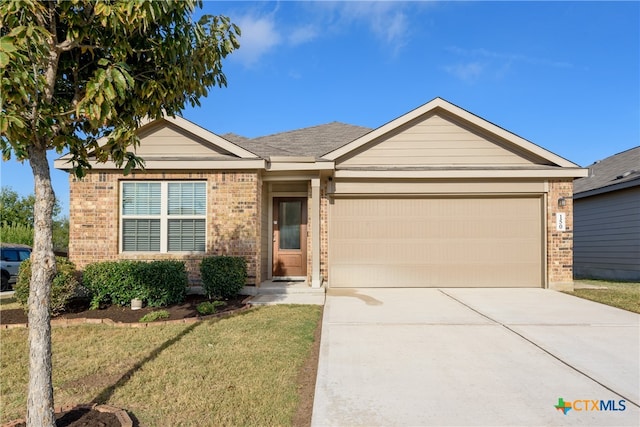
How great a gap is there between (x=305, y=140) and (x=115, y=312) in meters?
7.36

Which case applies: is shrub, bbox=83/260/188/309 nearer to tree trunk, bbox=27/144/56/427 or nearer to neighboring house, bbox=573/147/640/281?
tree trunk, bbox=27/144/56/427

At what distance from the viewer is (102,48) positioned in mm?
3113

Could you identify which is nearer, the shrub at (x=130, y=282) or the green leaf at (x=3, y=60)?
the green leaf at (x=3, y=60)

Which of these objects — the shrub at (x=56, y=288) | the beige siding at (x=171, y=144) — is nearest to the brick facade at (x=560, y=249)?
the beige siding at (x=171, y=144)

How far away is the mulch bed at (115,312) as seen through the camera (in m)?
6.47

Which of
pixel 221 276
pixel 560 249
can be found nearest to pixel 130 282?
pixel 221 276

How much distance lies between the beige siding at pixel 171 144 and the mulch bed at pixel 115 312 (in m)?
3.42

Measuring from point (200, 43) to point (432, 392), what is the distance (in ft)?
12.7

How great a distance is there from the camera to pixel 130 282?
23.2 feet

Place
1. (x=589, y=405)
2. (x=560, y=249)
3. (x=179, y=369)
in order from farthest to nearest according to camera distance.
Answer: (x=560, y=249), (x=179, y=369), (x=589, y=405)

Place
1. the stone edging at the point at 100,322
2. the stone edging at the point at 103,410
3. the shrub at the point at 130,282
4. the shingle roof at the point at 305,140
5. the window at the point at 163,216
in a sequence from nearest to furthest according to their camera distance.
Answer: the stone edging at the point at 103,410 → the stone edging at the point at 100,322 → the shrub at the point at 130,282 → the window at the point at 163,216 → the shingle roof at the point at 305,140

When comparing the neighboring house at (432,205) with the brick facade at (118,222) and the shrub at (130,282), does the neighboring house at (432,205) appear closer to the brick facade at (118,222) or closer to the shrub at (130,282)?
the brick facade at (118,222)

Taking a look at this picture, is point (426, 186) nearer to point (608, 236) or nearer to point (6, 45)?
point (608, 236)

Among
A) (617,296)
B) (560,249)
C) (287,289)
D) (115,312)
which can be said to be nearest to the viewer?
(115,312)
